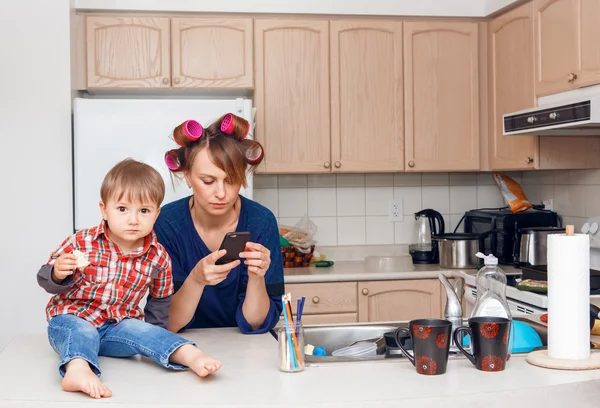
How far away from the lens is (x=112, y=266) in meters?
1.66

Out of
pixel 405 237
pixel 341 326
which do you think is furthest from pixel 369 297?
pixel 341 326

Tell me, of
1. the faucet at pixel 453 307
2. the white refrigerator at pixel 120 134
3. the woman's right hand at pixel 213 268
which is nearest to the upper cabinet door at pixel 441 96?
the white refrigerator at pixel 120 134

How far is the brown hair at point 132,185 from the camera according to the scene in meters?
1.64

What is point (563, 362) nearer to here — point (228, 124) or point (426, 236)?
point (228, 124)

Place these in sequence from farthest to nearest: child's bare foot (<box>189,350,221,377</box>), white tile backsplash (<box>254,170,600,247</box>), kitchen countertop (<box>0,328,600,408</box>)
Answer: white tile backsplash (<box>254,170,600,247</box>), child's bare foot (<box>189,350,221,377</box>), kitchen countertop (<box>0,328,600,408</box>)

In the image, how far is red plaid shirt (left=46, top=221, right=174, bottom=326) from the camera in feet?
5.38

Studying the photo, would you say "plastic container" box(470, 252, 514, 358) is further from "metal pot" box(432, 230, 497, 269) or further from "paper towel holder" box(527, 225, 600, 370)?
"metal pot" box(432, 230, 497, 269)

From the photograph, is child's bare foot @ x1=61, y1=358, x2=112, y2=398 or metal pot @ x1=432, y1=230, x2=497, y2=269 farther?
metal pot @ x1=432, y1=230, x2=497, y2=269

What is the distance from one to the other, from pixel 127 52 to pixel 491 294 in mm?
2466

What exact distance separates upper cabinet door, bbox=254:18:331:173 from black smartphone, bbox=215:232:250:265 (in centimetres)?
191

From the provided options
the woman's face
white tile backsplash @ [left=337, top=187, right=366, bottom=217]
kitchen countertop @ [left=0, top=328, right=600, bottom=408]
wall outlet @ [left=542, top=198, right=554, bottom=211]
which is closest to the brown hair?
the woman's face

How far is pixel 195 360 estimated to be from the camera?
148 cm

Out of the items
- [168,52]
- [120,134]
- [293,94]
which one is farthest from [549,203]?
[120,134]

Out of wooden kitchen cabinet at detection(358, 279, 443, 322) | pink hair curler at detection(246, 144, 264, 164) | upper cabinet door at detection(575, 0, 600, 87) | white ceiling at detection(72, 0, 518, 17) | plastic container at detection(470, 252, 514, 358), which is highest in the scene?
white ceiling at detection(72, 0, 518, 17)
